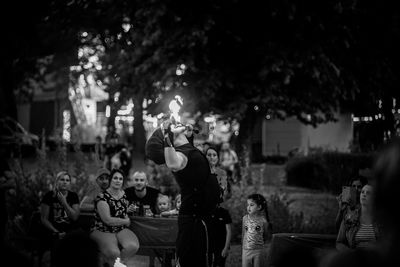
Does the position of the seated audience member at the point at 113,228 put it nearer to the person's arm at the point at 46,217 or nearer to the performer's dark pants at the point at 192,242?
the person's arm at the point at 46,217

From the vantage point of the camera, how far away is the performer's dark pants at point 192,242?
481 centimetres

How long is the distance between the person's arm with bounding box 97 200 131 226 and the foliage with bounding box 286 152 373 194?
9.57m

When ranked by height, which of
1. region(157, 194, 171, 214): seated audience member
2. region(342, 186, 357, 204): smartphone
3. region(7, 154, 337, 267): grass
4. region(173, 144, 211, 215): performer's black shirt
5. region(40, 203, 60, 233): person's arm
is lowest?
region(7, 154, 337, 267): grass

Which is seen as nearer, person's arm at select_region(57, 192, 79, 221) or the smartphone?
the smartphone

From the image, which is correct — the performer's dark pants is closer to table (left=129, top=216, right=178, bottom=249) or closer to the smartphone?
table (left=129, top=216, right=178, bottom=249)

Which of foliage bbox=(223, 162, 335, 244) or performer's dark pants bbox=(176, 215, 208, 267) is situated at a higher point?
performer's dark pants bbox=(176, 215, 208, 267)

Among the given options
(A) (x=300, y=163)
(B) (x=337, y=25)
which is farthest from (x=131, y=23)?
(A) (x=300, y=163)

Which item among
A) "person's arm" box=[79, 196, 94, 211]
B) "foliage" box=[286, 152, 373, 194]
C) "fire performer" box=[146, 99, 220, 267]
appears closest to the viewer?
"fire performer" box=[146, 99, 220, 267]

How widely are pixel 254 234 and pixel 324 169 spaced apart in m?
11.7

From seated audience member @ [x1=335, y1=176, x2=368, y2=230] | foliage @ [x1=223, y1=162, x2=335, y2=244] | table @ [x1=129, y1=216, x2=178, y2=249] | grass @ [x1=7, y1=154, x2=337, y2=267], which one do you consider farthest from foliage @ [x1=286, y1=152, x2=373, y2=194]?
table @ [x1=129, y1=216, x2=178, y2=249]

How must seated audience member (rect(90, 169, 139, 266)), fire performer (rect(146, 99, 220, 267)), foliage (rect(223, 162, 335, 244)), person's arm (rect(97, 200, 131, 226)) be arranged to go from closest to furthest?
fire performer (rect(146, 99, 220, 267)) < seated audience member (rect(90, 169, 139, 266)) < person's arm (rect(97, 200, 131, 226)) < foliage (rect(223, 162, 335, 244))

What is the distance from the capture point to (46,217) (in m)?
7.28

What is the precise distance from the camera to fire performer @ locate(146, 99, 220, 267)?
15.7 ft

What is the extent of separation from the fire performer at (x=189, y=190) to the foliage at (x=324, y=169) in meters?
10.7
